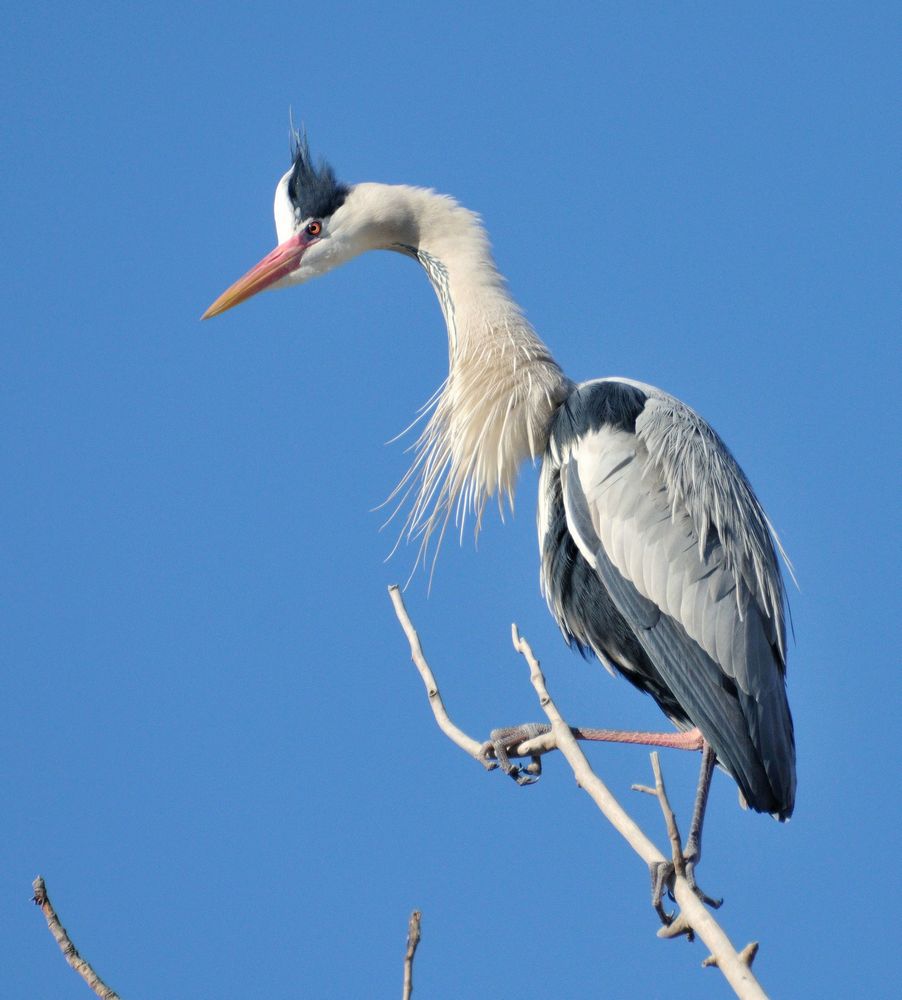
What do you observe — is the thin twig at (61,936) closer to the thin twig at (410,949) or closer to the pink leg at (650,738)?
the thin twig at (410,949)

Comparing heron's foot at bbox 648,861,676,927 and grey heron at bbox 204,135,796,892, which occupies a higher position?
grey heron at bbox 204,135,796,892

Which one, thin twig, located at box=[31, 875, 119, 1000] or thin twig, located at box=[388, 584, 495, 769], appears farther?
thin twig, located at box=[388, 584, 495, 769]

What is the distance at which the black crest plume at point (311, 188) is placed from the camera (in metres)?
5.30

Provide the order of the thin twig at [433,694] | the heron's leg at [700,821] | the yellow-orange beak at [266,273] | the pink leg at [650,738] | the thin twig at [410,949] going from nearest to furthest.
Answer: the thin twig at [410,949] < the thin twig at [433,694] < the heron's leg at [700,821] < the pink leg at [650,738] < the yellow-orange beak at [266,273]

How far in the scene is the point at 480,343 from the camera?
16.1 feet

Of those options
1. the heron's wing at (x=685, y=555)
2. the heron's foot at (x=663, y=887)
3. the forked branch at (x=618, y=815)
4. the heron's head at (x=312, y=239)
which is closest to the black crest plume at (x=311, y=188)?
the heron's head at (x=312, y=239)

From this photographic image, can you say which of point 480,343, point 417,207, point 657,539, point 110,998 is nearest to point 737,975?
point 110,998

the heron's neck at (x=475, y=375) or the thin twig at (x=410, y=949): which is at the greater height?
the heron's neck at (x=475, y=375)

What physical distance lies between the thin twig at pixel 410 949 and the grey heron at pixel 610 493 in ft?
5.62

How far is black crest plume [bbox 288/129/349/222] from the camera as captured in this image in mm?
5297

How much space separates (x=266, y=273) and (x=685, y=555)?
6.63 ft

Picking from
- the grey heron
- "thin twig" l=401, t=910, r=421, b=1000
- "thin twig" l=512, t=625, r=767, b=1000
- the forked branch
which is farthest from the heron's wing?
"thin twig" l=401, t=910, r=421, b=1000

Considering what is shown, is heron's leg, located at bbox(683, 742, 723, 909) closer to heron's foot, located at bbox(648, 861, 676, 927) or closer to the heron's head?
heron's foot, located at bbox(648, 861, 676, 927)

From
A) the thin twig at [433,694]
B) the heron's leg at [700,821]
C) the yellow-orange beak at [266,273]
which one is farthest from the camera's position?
the yellow-orange beak at [266,273]
